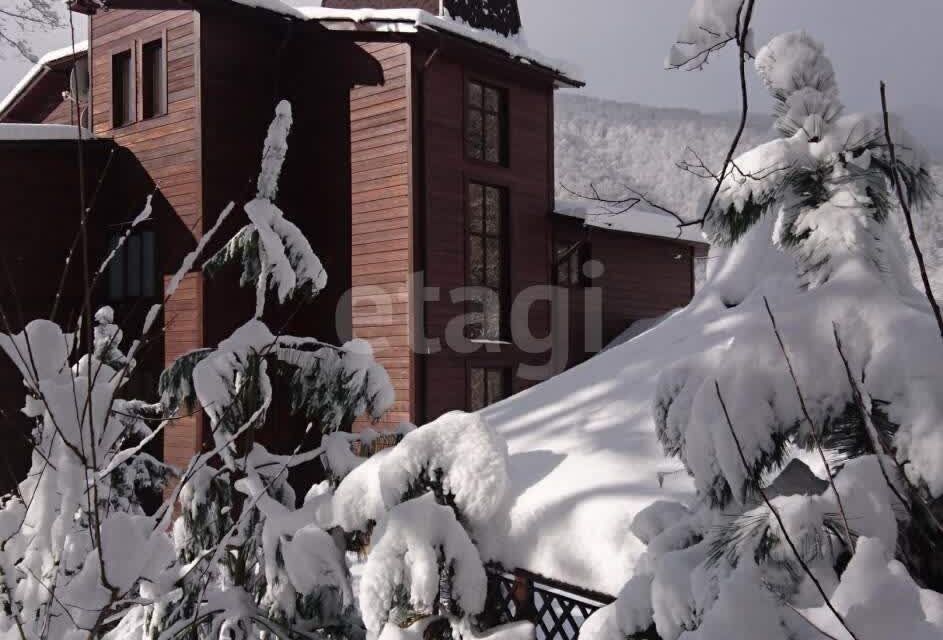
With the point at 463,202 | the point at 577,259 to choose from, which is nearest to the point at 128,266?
the point at 463,202

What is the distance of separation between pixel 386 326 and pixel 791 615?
434 inches

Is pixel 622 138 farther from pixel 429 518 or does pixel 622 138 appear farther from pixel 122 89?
pixel 429 518

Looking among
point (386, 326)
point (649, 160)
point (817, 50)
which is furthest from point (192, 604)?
point (649, 160)

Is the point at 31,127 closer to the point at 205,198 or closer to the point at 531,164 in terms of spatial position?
the point at 205,198

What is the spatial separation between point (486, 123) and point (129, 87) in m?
5.59

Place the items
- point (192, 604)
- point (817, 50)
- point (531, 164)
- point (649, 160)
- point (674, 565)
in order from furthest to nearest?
point (649, 160)
point (531, 164)
point (192, 604)
point (817, 50)
point (674, 565)

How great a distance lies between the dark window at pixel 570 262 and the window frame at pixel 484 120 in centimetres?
186

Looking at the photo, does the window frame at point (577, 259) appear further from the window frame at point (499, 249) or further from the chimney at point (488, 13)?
the chimney at point (488, 13)

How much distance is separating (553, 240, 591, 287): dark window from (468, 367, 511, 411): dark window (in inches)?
81.7

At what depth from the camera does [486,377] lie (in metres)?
13.6

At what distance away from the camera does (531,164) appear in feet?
48.3

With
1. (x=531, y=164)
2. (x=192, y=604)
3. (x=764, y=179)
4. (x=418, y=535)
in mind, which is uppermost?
(x=531, y=164)

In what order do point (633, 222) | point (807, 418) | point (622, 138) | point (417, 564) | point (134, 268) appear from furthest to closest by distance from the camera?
point (622, 138) < point (633, 222) < point (134, 268) < point (417, 564) < point (807, 418)

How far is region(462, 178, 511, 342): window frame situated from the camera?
43.6 ft
